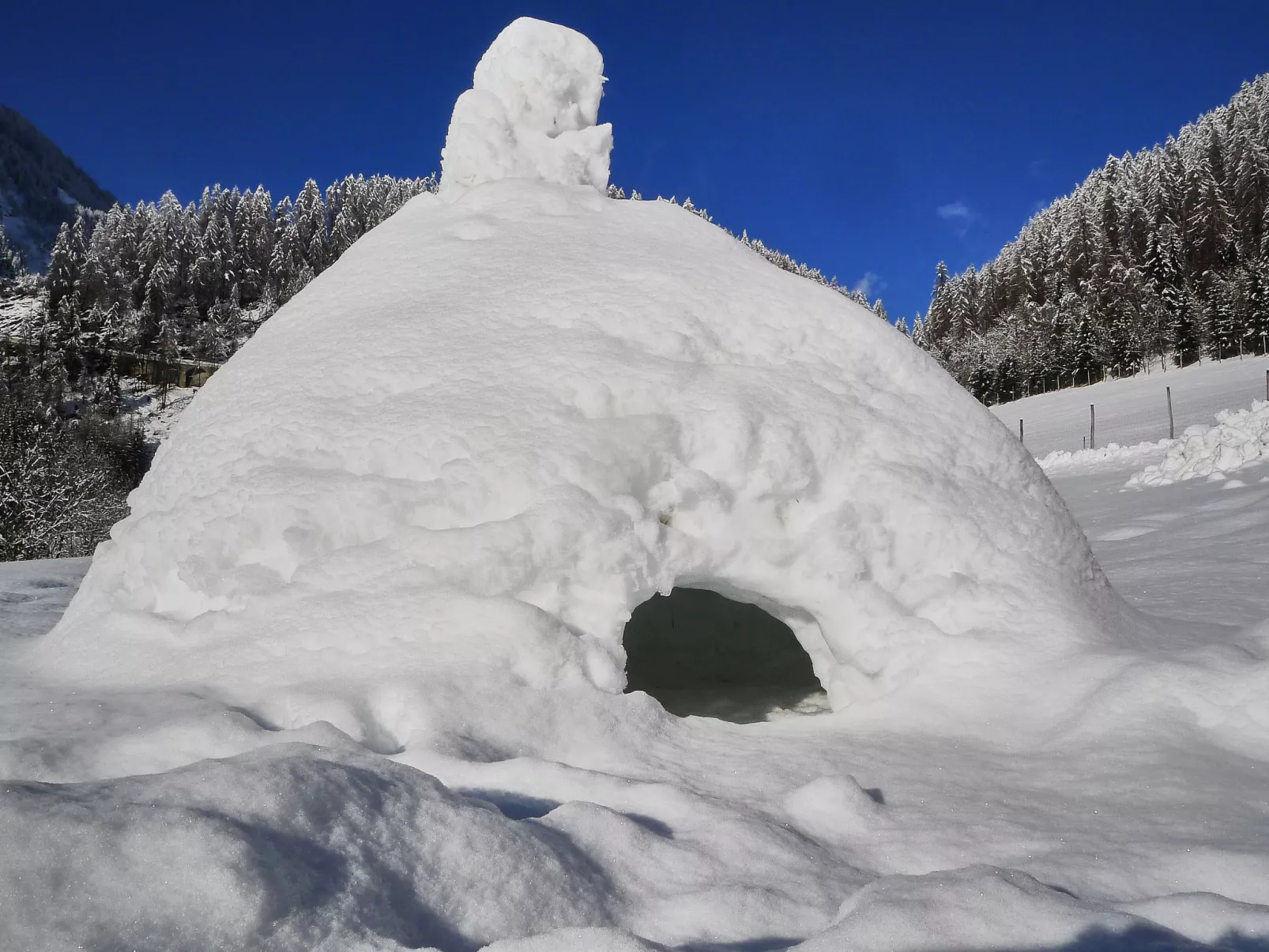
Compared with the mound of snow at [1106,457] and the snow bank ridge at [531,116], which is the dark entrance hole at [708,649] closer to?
the snow bank ridge at [531,116]

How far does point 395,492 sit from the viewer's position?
3.54 meters

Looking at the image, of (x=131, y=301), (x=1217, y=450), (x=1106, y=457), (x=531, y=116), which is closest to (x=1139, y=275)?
(x=1106, y=457)

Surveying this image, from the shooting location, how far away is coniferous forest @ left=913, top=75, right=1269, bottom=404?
45.8 metres

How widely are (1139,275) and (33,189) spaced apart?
134 m

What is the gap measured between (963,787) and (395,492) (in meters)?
2.50

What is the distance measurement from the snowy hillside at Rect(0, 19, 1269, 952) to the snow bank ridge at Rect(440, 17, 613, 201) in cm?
57

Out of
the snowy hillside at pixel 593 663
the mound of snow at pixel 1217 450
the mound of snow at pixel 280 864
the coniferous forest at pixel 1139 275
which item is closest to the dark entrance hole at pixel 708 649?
the snowy hillside at pixel 593 663

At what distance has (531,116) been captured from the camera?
20.4ft

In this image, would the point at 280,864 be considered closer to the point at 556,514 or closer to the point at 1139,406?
the point at 556,514

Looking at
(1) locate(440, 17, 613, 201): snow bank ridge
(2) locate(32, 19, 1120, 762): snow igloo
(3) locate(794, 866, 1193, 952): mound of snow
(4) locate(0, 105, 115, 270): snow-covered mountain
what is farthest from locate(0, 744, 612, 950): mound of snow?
(4) locate(0, 105, 115, 270): snow-covered mountain

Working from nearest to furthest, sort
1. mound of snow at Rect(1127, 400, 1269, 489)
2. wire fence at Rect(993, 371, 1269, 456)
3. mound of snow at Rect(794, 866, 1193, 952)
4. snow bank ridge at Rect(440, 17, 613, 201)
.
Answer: mound of snow at Rect(794, 866, 1193, 952), snow bank ridge at Rect(440, 17, 613, 201), mound of snow at Rect(1127, 400, 1269, 489), wire fence at Rect(993, 371, 1269, 456)

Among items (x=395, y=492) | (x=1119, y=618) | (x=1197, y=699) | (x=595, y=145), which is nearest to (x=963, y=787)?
(x=1197, y=699)

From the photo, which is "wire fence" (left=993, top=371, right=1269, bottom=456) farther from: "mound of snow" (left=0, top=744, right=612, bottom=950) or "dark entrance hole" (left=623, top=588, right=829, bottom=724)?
"mound of snow" (left=0, top=744, right=612, bottom=950)

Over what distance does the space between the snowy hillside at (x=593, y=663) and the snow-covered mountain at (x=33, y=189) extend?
397 ft
